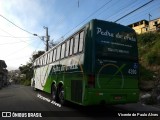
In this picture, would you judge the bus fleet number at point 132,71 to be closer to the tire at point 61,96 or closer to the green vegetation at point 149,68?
the tire at point 61,96

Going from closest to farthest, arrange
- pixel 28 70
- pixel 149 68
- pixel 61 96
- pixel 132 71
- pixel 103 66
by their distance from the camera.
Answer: pixel 103 66
pixel 132 71
pixel 61 96
pixel 149 68
pixel 28 70

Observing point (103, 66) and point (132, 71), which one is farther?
A: point (132, 71)

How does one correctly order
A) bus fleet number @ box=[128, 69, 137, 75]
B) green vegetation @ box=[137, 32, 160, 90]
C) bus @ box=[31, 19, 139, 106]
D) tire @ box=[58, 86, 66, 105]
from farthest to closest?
1. green vegetation @ box=[137, 32, 160, 90]
2. tire @ box=[58, 86, 66, 105]
3. bus fleet number @ box=[128, 69, 137, 75]
4. bus @ box=[31, 19, 139, 106]

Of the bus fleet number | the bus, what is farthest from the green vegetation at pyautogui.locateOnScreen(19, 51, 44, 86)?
the bus fleet number

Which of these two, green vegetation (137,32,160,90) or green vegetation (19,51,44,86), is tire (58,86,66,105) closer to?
green vegetation (137,32,160,90)

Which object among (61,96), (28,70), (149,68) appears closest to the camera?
(61,96)

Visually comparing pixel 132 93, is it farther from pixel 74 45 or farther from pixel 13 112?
pixel 13 112

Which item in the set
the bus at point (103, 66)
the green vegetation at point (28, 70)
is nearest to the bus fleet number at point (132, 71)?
the bus at point (103, 66)

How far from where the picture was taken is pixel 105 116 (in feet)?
33.9

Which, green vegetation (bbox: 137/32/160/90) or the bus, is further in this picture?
green vegetation (bbox: 137/32/160/90)

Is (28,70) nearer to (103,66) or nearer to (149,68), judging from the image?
(149,68)

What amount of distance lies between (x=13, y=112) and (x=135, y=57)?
214 inches

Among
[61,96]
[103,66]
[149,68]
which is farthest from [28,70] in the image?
[103,66]

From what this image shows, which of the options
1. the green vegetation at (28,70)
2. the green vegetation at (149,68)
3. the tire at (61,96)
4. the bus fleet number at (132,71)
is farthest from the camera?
the green vegetation at (28,70)
